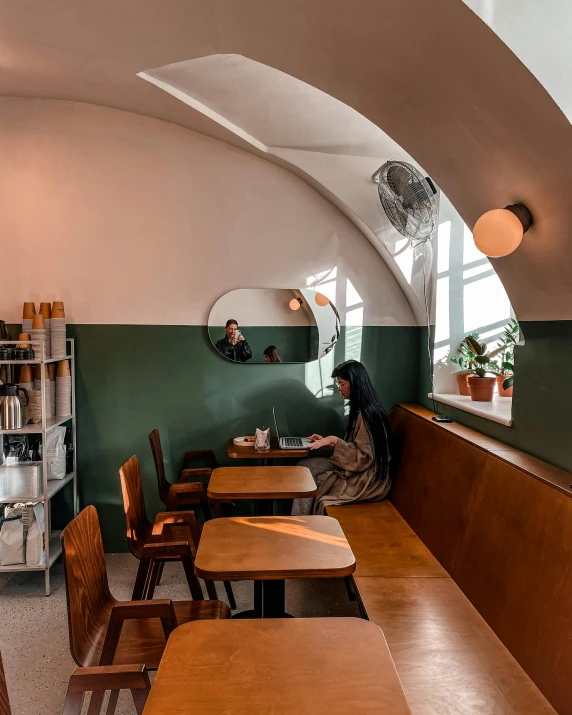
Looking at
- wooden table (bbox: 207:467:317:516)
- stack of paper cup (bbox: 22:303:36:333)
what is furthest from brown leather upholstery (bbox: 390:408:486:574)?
stack of paper cup (bbox: 22:303:36:333)

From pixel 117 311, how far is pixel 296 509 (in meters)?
2.03

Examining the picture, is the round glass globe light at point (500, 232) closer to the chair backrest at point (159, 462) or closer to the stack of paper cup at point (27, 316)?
the chair backrest at point (159, 462)

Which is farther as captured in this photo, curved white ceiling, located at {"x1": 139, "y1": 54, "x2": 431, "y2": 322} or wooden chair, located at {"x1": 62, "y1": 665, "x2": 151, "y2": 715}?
curved white ceiling, located at {"x1": 139, "y1": 54, "x2": 431, "y2": 322}

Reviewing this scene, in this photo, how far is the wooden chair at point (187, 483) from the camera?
13.3 feet

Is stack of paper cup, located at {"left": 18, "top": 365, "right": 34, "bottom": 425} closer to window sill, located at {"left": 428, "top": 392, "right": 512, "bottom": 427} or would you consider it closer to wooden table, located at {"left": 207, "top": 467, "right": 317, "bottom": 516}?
wooden table, located at {"left": 207, "top": 467, "right": 317, "bottom": 516}

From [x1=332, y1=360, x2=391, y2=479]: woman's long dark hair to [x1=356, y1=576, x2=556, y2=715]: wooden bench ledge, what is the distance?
1272 millimetres

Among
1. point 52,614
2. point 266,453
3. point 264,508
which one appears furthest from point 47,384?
A: point 264,508

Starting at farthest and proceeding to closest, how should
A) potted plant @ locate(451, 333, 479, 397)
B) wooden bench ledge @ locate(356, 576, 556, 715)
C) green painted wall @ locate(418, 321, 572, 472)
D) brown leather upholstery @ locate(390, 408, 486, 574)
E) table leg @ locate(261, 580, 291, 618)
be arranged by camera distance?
1. potted plant @ locate(451, 333, 479, 397)
2. brown leather upholstery @ locate(390, 408, 486, 574)
3. table leg @ locate(261, 580, 291, 618)
4. green painted wall @ locate(418, 321, 572, 472)
5. wooden bench ledge @ locate(356, 576, 556, 715)

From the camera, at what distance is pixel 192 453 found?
15.1 ft

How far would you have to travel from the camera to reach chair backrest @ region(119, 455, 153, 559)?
324 centimetres

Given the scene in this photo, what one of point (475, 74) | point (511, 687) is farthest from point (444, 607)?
point (475, 74)

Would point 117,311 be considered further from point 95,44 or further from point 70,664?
point 70,664

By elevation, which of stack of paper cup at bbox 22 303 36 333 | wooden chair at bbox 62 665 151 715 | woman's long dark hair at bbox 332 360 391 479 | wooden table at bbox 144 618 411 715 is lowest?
→ wooden chair at bbox 62 665 151 715

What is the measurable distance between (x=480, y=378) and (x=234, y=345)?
6.18 feet
